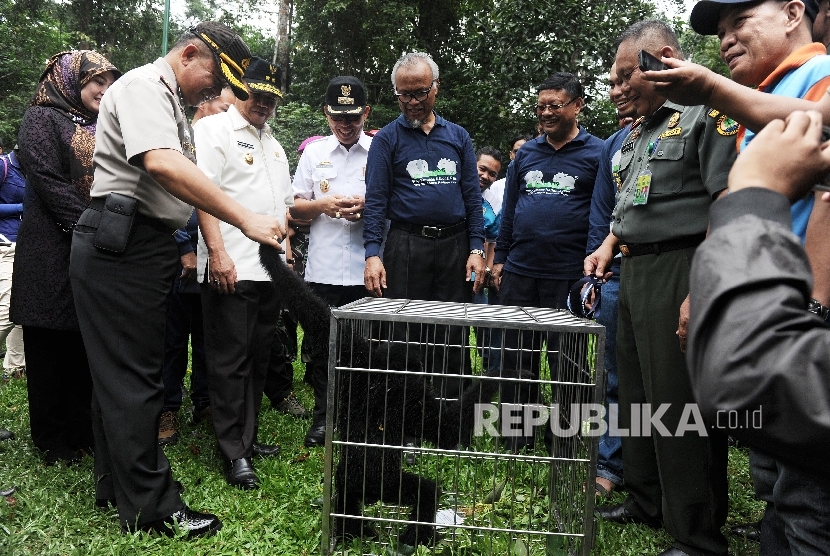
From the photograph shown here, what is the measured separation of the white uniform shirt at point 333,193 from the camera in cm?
396

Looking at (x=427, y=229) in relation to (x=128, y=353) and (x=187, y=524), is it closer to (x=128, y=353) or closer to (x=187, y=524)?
(x=128, y=353)

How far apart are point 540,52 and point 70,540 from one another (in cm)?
905

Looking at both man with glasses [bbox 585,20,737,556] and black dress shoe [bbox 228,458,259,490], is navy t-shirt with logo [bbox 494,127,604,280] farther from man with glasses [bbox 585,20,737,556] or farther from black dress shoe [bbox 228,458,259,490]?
black dress shoe [bbox 228,458,259,490]

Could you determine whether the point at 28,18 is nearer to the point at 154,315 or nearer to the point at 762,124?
the point at 154,315

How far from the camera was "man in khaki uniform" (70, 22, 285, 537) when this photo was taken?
2377mm

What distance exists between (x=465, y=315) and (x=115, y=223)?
54.7 inches

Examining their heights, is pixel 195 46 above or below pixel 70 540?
above

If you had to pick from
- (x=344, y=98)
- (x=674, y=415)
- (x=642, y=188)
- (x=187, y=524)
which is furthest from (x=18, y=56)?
(x=674, y=415)

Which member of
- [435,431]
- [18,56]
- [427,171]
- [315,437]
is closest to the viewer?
[435,431]

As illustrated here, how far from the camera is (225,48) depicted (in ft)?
8.90

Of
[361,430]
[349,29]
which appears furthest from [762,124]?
[349,29]

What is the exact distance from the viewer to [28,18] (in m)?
16.0

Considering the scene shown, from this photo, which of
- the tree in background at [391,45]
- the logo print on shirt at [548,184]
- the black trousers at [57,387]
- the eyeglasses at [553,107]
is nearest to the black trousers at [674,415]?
the logo print on shirt at [548,184]

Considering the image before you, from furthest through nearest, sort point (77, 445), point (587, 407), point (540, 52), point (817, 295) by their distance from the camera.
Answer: point (540, 52) < point (77, 445) < point (587, 407) < point (817, 295)
